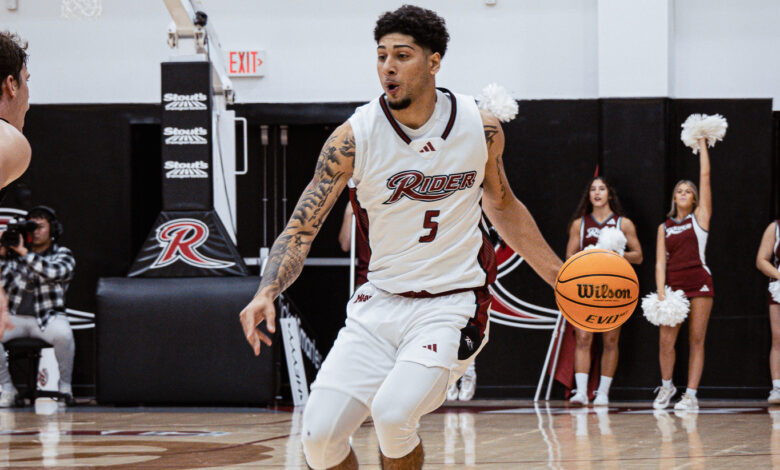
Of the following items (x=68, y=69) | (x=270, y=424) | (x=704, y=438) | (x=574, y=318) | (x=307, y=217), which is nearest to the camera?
(x=307, y=217)

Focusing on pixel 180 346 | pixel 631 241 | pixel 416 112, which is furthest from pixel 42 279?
pixel 416 112

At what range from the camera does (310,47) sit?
39.4 ft

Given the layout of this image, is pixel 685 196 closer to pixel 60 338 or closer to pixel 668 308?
pixel 668 308

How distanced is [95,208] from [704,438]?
7146mm

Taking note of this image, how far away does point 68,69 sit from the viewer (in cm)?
Answer: 1212

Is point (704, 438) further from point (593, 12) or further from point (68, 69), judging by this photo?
point (68, 69)

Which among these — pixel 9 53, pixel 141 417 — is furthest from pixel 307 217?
pixel 141 417

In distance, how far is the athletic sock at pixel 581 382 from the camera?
10.6 m

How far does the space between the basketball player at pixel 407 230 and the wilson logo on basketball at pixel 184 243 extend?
5.34m

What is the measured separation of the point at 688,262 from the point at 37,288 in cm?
622

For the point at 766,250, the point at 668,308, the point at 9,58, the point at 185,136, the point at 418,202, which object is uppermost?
the point at 185,136

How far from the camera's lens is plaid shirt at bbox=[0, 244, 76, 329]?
1009 centimetres

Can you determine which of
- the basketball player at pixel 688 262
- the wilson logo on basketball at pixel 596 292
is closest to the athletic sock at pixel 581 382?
the basketball player at pixel 688 262

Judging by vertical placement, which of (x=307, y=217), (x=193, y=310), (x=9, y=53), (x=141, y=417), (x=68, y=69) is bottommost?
(x=141, y=417)
